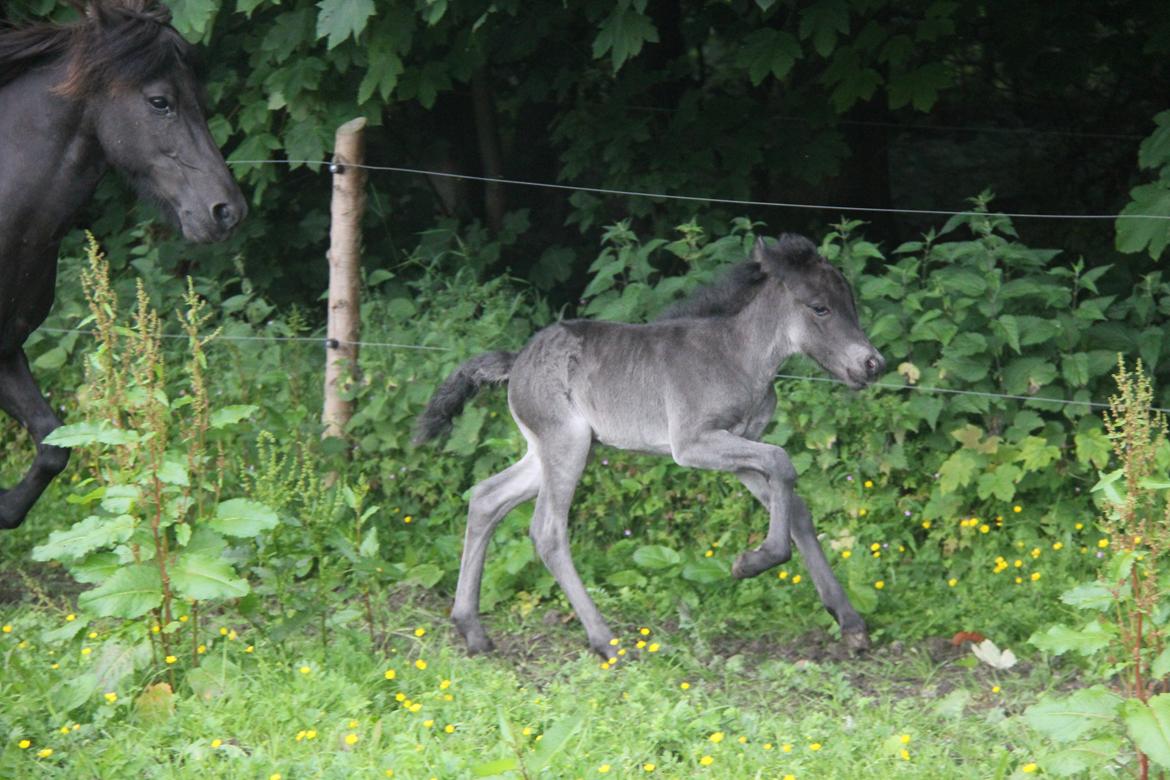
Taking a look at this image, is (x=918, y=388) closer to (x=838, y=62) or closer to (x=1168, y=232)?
(x=1168, y=232)

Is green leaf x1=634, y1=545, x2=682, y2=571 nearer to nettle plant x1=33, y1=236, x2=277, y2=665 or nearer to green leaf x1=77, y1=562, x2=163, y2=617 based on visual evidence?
nettle plant x1=33, y1=236, x2=277, y2=665

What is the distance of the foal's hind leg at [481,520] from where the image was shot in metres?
5.95

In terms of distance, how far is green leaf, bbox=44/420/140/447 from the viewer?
468cm

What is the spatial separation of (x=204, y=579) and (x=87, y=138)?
1.88 meters

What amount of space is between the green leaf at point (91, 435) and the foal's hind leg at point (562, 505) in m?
1.77

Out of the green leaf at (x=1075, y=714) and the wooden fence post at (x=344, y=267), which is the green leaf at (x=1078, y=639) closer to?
the green leaf at (x=1075, y=714)

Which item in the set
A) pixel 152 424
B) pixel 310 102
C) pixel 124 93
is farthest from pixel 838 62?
pixel 152 424

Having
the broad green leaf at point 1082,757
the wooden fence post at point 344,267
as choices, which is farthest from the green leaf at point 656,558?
the broad green leaf at point 1082,757

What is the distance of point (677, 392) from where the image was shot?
579 cm

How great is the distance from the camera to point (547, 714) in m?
4.85

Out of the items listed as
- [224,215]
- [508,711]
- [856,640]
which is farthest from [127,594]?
[856,640]

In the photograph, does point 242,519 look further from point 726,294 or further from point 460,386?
point 726,294

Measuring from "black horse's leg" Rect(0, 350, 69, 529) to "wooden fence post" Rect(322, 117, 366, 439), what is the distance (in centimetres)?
188

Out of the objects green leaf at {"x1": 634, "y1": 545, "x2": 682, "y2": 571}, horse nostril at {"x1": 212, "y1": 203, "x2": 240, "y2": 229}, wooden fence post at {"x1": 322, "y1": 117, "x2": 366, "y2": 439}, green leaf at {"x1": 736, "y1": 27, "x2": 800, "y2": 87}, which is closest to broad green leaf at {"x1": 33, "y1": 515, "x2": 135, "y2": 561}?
horse nostril at {"x1": 212, "y1": 203, "x2": 240, "y2": 229}
